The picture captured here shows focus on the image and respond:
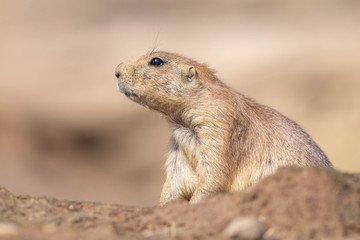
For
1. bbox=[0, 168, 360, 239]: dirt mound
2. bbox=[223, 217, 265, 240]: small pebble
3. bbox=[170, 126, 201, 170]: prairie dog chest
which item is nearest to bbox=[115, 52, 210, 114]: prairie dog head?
bbox=[170, 126, 201, 170]: prairie dog chest

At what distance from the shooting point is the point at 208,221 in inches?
206

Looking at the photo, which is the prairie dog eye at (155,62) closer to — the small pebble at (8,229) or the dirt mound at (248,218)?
the dirt mound at (248,218)

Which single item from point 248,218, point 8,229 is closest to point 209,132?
point 248,218

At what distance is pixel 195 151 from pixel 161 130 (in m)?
15.7

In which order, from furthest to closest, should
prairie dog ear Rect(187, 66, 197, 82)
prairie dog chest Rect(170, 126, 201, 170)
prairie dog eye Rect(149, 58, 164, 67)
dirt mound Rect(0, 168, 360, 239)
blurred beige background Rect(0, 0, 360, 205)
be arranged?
blurred beige background Rect(0, 0, 360, 205) < prairie dog eye Rect(149, 58, 164, 67) < prairie dog ear Rect(187, 66, 197, 82) < prairie dog chest Rect(170, 126, 201, 170) < dirt mound Rect(0, 168, 360, 239)

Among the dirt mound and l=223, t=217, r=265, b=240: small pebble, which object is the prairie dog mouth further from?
l=223, t=217, r=265, b=240: small pebble

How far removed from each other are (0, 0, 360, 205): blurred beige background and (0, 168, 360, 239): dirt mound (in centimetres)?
1374

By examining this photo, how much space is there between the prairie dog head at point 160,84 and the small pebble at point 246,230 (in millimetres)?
3821

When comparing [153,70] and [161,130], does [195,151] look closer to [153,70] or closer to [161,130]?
[153,70]

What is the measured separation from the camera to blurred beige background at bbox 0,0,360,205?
71.7 feet

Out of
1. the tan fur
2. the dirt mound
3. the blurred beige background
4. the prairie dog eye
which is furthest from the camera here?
the blurred beige background

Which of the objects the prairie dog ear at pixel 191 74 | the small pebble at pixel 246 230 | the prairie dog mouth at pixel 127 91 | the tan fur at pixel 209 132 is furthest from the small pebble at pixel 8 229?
the prairie dog ear at pixel 191 74

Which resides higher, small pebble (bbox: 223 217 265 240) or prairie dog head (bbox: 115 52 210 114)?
prairie dog head (bbox: 115 52 210 114)

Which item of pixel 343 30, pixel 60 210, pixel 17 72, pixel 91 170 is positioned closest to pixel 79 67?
pixel 17 72
